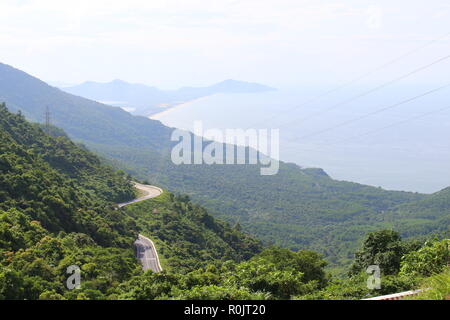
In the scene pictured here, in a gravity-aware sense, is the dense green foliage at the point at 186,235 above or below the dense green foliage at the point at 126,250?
below

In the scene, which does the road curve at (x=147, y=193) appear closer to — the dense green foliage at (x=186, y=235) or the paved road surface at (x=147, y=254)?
the dense green foliage at (x=186, y=235)

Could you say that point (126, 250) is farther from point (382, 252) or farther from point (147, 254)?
point (382, 252)

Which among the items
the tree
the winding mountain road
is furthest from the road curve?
the tree

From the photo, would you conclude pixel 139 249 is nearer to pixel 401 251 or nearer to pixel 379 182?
pixel 401 251

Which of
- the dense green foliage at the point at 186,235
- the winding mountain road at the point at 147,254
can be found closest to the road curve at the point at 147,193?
the dense green foliage at the point at 186,235

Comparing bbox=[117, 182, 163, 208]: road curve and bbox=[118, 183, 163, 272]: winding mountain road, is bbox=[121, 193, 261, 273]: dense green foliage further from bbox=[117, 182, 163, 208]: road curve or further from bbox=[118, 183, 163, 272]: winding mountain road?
bbox=[117, 182, 163, 208]: road curve
